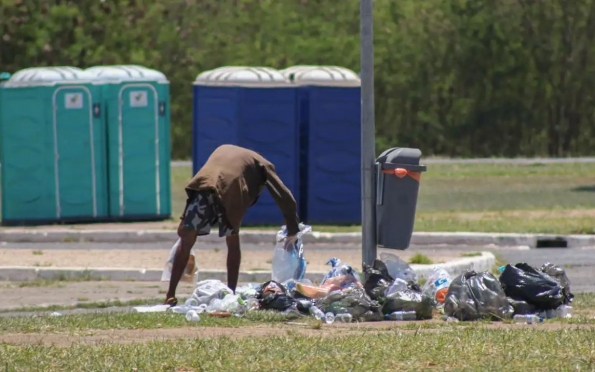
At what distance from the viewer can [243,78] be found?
698 inches

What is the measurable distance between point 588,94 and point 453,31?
10.4ft

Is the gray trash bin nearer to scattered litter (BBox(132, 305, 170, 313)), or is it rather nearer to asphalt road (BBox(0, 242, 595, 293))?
scattered litter (BBox(132, 305, 170, 313))

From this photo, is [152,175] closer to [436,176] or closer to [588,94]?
[436,176]

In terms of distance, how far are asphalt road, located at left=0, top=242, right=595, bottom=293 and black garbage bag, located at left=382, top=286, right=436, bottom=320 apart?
2.93m

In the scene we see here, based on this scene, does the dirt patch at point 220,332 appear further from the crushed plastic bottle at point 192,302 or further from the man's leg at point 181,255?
the man's leg at point 181,255

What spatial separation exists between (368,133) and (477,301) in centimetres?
166

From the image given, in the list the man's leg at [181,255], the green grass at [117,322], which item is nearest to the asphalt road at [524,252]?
the man's leg at [181,255]

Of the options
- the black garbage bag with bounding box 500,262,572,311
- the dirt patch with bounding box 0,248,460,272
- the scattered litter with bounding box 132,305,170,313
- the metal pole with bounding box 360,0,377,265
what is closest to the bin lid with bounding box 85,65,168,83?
the dirt patch with bounding box 0,248,460,272

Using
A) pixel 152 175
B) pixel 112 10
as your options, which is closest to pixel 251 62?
pixel 112 10

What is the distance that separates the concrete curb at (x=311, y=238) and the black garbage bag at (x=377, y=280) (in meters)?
5.34

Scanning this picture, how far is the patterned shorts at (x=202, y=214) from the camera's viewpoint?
35.6 ft

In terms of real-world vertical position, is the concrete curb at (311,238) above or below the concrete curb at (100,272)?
below

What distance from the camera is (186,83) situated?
29109 millimetres

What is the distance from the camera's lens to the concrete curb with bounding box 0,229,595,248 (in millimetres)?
15727
